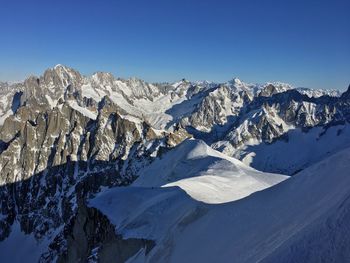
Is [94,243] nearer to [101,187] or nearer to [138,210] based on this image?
[138,210]

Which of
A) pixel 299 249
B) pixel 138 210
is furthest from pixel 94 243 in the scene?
pixel 299 249

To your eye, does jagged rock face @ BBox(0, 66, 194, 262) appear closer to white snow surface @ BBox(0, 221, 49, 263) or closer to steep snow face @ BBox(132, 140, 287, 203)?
white snow surface @ BBox(0, 221, 49, 263)

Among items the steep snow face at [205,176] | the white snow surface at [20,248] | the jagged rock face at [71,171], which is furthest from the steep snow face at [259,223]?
the white snow surface at [20,248]

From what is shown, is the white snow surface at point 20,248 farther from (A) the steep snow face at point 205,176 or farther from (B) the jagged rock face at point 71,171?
(A) the steep snow face at point 205,176

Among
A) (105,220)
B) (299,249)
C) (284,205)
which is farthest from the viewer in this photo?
(105,220)

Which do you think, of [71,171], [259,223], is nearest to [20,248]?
[71,171]
